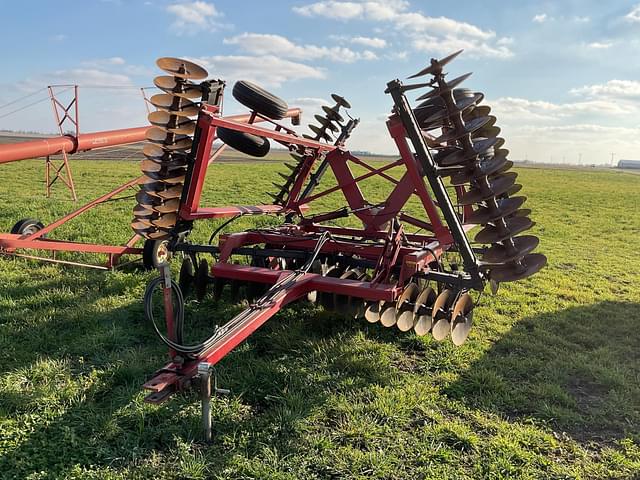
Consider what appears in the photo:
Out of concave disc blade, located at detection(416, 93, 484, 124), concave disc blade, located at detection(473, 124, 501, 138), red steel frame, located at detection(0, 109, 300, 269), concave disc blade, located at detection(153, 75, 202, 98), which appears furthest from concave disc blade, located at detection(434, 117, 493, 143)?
concave disc blade, located at detection(153, 75, 202, 98)

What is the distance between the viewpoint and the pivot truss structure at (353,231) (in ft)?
12.2

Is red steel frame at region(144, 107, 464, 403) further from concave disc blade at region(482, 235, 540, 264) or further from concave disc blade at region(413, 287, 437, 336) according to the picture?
concave disc blade at region(482, 235, 540, 264)

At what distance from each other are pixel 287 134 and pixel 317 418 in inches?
121

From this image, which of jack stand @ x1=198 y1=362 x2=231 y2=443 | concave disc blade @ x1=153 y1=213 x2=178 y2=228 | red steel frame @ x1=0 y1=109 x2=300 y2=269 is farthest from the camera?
red steel frame @ x1=0 y1=109 x2=300 y2=269

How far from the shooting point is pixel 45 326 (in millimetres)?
4539

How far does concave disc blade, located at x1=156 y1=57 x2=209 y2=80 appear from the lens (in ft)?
14.6

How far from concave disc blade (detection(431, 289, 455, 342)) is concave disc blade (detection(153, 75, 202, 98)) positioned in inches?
111

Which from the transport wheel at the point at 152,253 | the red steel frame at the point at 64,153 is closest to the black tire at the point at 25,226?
the red steel frame at the point at 64,153

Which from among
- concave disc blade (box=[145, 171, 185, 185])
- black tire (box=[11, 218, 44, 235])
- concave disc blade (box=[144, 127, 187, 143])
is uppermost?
concave disc blade (box=[144, 127, 187, 143])

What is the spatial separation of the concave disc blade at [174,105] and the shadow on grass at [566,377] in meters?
3.23

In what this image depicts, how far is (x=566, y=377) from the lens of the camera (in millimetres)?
4062

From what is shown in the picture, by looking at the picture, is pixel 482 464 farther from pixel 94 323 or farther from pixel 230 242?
pixel 94 323

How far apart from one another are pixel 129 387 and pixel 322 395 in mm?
1372

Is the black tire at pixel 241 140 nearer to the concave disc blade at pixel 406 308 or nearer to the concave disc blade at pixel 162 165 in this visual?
the concave disc blade at pixel 162 165
